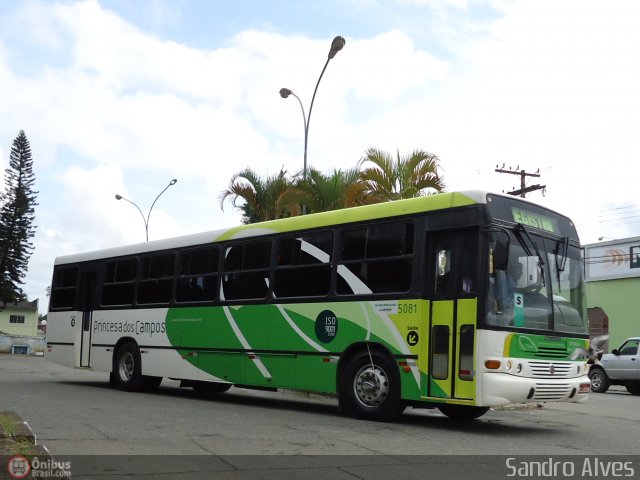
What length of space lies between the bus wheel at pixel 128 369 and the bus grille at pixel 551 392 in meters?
8.73

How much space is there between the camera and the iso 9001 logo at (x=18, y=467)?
581 centimetres

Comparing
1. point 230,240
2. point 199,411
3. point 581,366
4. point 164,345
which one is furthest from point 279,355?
point 581,366

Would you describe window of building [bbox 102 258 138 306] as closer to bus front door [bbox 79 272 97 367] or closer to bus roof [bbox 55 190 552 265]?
bus roof [bbox 55 190 552 265]

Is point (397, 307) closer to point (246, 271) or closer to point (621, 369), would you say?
point (246, 271)

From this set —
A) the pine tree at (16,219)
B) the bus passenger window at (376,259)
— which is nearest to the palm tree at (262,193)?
the bus passenger window at (376,259)

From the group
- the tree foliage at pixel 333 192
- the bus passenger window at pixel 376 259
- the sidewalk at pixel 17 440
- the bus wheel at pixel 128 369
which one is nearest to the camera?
the sidewalk at pixel 17 440

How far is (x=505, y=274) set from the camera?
1010cm

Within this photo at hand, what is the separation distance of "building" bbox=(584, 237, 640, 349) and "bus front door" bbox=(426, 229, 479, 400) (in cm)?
2597

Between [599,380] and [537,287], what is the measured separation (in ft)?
49.8

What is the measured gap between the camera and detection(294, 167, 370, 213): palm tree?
19828 millimetres

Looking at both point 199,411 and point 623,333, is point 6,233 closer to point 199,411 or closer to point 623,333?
point 623,333

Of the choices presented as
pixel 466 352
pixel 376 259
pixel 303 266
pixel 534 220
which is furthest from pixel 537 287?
pixel 303 266

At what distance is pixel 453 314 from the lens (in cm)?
1021

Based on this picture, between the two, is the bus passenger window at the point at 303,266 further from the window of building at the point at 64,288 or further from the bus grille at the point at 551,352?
the window of building at the point at 64,288
